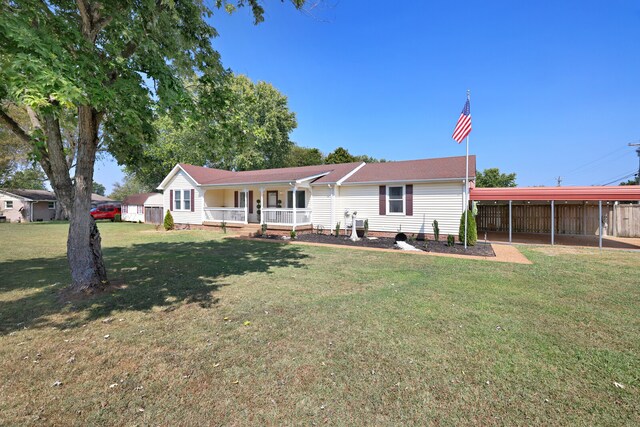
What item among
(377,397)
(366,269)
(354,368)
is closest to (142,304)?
(354,368)

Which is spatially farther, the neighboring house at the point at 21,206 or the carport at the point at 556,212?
the neighboring house at the point at 21,206

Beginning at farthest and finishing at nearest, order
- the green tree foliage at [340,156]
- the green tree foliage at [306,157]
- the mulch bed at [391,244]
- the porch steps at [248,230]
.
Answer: the green tree foliage at [306,157], the green tree foliage at [340,156], the porch steps at [248,230], the mulch bed at [391,244]

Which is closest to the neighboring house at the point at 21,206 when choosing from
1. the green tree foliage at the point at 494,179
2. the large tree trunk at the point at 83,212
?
the large tree trunk at the point at 83,212

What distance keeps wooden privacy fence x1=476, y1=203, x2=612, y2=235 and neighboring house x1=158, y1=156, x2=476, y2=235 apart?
15.6 ft

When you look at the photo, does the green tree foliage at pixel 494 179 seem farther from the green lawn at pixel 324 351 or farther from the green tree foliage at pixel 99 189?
the green tree foliage at pixel 99 189

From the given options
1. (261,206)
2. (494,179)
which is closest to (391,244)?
(261,206)

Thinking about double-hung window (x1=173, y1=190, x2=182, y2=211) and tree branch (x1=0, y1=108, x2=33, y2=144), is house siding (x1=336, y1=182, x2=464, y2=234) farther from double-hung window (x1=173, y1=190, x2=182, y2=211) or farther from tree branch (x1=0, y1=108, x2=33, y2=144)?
tree branch (x1=0, y1=108, x2=33, y2=144)

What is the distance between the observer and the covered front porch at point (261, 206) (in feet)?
54.6

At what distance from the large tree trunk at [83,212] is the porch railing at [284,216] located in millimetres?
10959

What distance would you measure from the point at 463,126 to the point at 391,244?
17.8ft

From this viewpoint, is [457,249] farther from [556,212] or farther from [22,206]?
[22,206]

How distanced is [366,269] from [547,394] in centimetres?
530

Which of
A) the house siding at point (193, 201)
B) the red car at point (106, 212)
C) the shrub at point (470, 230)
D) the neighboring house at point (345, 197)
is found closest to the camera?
the shrub at point (470, 230)

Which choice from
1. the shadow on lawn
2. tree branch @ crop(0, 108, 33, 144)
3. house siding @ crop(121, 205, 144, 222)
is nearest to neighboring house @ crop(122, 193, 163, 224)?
house siding @ crop(121, 205, 144, 222)
